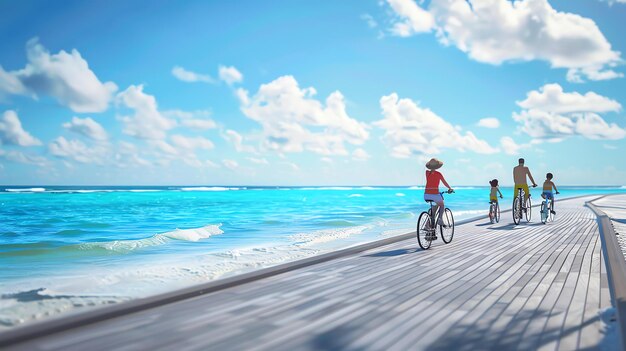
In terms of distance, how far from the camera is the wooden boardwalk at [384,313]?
3615 millimetres

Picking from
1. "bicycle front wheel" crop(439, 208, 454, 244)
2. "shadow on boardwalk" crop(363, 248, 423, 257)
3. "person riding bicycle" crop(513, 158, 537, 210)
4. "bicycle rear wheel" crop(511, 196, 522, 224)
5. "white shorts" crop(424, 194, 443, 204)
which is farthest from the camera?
"bicycle rear wheel" crop(511, 196, 522, 224)

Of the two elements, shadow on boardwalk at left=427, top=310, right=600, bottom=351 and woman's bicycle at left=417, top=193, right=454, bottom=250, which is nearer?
shadow on boardwalk at left=427, top=310, right=600, bottom=351

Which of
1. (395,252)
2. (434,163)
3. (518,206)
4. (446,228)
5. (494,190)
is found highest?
(434,163)

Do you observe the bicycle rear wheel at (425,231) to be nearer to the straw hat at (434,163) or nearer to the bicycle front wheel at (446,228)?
the bicycle front wheel at (446,228)

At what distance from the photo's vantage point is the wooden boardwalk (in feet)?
11.9

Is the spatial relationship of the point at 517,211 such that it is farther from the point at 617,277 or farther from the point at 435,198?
the point at 617,277

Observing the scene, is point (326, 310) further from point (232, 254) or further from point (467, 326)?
point (232, 254)

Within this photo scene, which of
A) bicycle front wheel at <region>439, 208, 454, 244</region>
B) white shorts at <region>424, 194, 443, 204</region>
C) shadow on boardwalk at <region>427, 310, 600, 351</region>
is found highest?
white shorts at <region>424, 194, 443, 204</region>

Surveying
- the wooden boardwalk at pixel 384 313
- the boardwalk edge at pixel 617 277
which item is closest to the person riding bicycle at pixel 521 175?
the boardwalk edge at pixel 617 277

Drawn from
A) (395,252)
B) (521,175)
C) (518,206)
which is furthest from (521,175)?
(395,252)

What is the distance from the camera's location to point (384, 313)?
14.6 feet

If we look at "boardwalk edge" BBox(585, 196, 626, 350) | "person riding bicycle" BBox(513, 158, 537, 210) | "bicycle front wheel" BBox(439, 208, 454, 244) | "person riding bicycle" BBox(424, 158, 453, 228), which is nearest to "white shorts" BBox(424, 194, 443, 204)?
"person riding bicycle" BBox(424, 158, 453, 228)

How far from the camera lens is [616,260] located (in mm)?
7273

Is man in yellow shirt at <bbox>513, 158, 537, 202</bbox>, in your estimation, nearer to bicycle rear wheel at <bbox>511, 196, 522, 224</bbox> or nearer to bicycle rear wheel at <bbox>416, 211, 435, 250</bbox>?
bicycle rear wheel at <bbox>511, 196, 522, 224</bbox>
